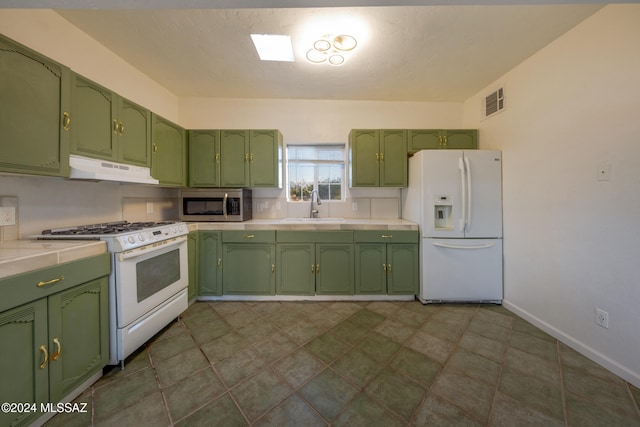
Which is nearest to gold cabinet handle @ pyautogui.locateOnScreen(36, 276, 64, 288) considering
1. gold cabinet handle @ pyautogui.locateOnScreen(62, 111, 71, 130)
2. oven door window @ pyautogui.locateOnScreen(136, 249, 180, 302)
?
oven door window @ pyautogui.locateOnScreen(136, 249, 180, 302)

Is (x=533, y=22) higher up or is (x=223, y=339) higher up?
(x=533, y=22)

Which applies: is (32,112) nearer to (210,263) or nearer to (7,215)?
(7,215)

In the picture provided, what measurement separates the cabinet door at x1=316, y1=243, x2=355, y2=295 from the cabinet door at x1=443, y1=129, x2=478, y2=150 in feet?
6.16

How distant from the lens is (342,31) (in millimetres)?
1803

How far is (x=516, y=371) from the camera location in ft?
4.98

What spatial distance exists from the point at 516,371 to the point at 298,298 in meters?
1.93

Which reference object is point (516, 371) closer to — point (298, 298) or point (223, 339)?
point (298, 298)

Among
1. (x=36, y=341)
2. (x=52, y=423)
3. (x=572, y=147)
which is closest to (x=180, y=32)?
(x=36, y=341)

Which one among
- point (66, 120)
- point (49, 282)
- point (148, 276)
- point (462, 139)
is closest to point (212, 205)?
point (148, 276)

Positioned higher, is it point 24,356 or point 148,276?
point 148,276

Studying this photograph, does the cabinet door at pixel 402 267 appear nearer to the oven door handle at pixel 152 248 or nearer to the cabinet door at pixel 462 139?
the cabinet door at pixel 462 139

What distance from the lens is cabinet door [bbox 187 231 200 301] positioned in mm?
2394

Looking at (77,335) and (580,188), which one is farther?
(580,188)

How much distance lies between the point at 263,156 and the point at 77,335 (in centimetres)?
217
